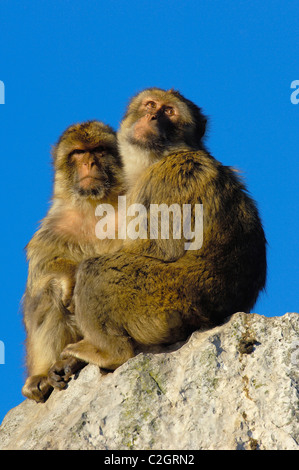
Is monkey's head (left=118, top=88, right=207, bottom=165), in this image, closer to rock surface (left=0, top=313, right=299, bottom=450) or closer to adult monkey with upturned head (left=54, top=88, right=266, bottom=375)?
adult monkey with upturned head (left=54, top=88, right=266, bottom=375)

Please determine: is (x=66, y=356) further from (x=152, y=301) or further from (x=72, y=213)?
(x=72, y=213)

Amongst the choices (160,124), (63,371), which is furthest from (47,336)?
(160,124)

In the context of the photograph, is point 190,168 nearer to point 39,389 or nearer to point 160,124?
point 160,124

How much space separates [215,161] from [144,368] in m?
1.69

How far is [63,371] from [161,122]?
206 cm

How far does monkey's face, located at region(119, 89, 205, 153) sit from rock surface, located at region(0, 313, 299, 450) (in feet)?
5.55

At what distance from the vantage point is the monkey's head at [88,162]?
631cm

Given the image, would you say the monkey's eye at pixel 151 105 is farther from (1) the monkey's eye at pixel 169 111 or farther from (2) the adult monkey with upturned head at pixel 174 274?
(2) the adult monkey with upturned head at pixel 174 274

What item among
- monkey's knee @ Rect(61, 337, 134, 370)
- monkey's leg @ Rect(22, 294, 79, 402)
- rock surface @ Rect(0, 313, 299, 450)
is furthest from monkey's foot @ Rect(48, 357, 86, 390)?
rock surface @ Rect(0, 313, 299, 450)

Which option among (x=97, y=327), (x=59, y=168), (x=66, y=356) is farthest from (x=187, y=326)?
(x=59, y=168)

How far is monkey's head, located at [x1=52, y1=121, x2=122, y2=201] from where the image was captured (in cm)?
631

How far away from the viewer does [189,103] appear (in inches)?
248

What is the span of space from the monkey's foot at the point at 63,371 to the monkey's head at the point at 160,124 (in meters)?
1.68

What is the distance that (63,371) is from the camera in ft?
18.0
